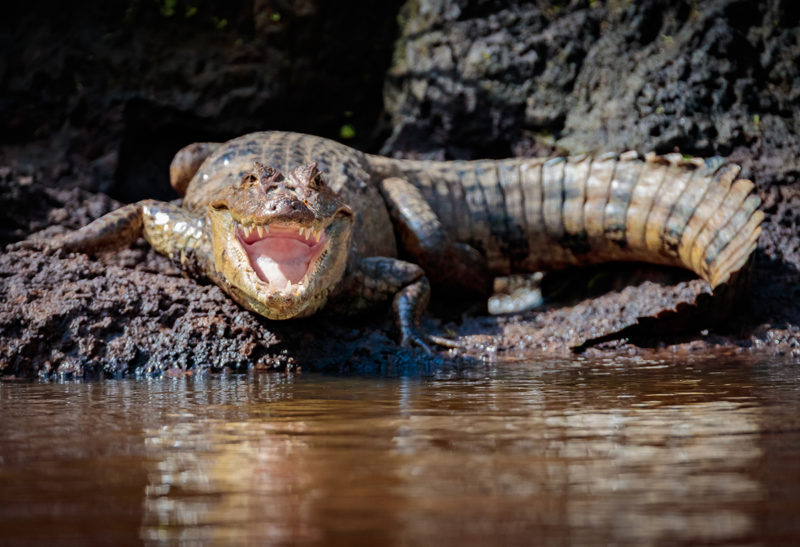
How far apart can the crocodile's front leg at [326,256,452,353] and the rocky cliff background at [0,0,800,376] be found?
14 centimetres

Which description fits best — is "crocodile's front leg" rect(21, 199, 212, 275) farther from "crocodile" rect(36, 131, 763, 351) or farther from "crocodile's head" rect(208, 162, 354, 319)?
"crocodile's head" rect(208, 162, 354, 319)

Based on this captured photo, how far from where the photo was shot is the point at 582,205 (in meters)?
6.45

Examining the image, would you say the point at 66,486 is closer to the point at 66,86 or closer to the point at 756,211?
the point at 756,211

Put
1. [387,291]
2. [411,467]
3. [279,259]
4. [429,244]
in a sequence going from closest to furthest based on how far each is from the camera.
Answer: [411,467] → [279,259] → [387,291] → [429,244]

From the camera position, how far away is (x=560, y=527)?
1.37 m

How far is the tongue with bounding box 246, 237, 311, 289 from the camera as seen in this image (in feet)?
14.5

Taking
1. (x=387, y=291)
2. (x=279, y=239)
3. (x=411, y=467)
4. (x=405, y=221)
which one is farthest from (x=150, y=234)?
(x=411, y=467)

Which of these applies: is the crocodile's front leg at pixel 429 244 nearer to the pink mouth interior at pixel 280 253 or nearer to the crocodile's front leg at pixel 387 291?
the crocodile's front leg at pixel 387 291

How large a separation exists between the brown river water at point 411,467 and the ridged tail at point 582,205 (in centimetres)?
286

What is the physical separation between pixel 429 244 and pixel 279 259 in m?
1.54

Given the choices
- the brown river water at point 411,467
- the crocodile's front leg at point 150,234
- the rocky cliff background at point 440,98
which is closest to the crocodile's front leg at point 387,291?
the rocky cliff background at point 440,98

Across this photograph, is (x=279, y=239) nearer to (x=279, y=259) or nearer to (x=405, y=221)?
(x=279, y=259)

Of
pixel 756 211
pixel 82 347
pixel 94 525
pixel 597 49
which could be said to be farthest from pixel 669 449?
pixel 597 49

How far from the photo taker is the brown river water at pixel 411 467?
4.53ft
